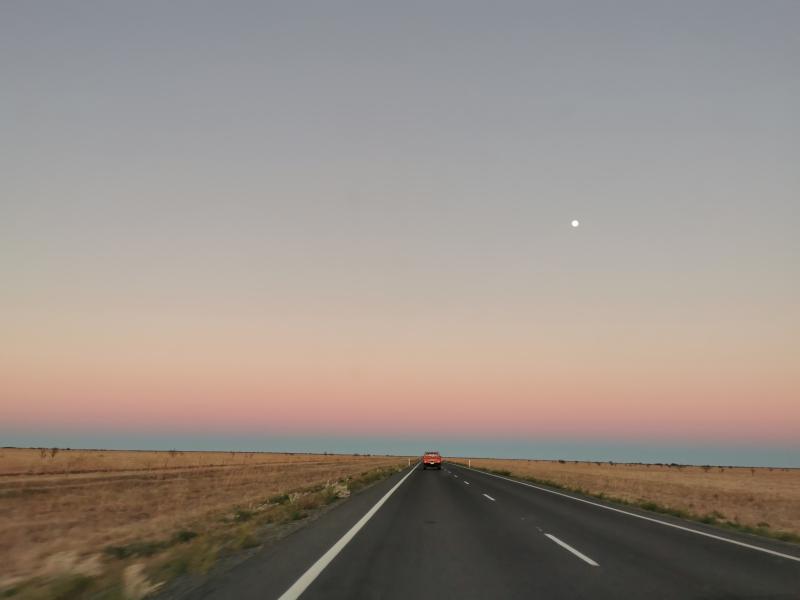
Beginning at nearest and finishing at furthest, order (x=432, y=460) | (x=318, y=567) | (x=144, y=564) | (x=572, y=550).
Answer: (x=318, y=567), (x=144, y=564), (x=572, y=550), (x=432, y=460)

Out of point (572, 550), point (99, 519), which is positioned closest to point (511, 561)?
point (572, 550)

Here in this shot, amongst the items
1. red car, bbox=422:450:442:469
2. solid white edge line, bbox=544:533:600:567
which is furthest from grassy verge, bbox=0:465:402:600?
red car, bbox=422:450:442:469

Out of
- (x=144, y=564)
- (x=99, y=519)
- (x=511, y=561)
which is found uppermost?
(x=511, y=561)

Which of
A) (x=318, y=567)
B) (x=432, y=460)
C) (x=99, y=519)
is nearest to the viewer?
(x=318, y=567)

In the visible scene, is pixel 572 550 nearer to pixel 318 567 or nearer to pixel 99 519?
pixel 318 567

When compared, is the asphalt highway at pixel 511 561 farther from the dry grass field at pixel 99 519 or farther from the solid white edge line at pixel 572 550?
the dry grass field at pixel 99 519

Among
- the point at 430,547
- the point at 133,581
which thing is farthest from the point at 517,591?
the point at 133,581

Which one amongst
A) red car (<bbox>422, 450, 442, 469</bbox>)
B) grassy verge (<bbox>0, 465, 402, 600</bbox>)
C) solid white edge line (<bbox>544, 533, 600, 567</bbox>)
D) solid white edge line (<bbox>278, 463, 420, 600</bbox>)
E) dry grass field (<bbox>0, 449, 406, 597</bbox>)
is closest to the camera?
solid white edge line (<bbox>278, 463, 420, 600</bbox>)

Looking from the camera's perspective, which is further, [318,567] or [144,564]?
[144,564]

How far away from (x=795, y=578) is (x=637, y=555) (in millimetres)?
2307

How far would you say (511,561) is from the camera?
916 cm

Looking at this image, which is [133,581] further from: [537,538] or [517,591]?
[537,538]

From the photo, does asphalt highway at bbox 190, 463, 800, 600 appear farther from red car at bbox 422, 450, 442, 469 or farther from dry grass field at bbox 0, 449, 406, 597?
red car at bbox 422, 450, 442, 469

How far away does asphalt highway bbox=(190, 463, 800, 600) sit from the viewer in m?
7.17
